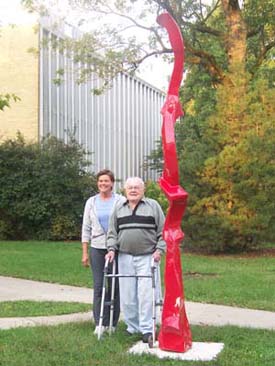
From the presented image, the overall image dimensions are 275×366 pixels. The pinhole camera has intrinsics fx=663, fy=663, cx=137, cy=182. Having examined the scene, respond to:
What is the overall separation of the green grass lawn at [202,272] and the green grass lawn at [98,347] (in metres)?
2.37

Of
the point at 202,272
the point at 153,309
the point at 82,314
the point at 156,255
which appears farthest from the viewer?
the point at 202,272

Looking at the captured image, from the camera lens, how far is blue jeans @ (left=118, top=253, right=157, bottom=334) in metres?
7.28

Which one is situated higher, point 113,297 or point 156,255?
point 156,255

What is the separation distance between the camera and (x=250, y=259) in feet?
57.5

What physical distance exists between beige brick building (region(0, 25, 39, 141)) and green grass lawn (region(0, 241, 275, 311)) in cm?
955

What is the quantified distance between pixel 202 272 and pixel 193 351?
7379 millimetres

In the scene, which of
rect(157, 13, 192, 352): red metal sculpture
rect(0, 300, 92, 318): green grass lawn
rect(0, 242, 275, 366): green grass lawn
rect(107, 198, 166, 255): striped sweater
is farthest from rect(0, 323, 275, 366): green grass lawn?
rect(0, 300, 92, 318): green grass lawn

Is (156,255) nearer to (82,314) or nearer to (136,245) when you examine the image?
(136,245)

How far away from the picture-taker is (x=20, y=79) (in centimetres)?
2880

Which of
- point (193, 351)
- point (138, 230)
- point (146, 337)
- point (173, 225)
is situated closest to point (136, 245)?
point (138, 230)

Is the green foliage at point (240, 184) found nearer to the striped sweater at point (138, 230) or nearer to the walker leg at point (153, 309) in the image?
the striped sweater at point (138, 230)

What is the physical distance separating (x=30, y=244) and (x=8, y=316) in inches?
527

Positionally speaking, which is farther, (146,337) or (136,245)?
(136,245)

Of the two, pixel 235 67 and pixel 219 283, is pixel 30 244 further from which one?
pixel 219 283
